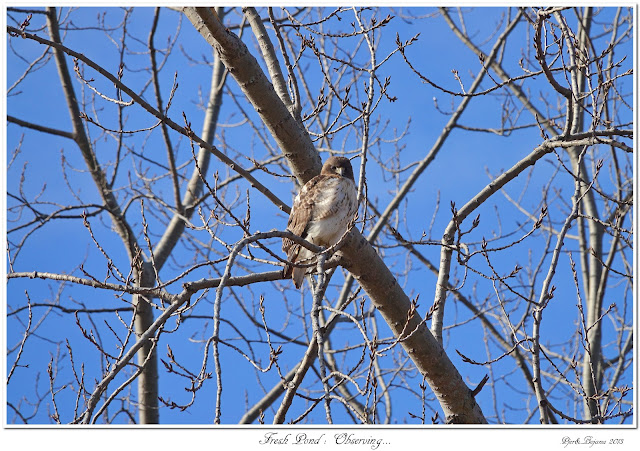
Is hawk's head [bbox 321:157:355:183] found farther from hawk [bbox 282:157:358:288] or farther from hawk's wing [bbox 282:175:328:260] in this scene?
hawk's wing [bbox 282:175:328:260]

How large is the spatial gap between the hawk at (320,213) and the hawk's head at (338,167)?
0.36 metres

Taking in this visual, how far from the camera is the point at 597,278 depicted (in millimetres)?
7312

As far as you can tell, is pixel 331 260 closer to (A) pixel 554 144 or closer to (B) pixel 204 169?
(A) pixel 554 144

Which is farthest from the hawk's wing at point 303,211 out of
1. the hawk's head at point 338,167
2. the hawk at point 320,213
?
the hawk's head at point 338,167

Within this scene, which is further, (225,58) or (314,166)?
(314,166)

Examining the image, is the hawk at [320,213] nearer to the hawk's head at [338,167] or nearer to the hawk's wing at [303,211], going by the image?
the hawk's wing at [303,211]

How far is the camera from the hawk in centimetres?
419

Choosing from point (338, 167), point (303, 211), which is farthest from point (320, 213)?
point (338, 167)

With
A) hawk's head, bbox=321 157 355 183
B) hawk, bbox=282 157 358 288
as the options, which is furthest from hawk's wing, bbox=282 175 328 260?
hawk's head, bbox=321 157 355 183

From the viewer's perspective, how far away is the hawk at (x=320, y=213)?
13.8ft

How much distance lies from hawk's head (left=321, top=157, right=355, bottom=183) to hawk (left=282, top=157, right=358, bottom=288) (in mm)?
362

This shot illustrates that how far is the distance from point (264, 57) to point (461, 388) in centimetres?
271
